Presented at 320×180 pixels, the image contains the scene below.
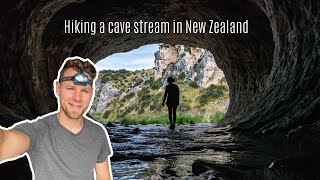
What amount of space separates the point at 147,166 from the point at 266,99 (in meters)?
6.36

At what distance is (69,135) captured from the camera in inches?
84.7

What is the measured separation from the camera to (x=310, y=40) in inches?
321

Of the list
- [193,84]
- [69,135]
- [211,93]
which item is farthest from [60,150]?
[193,84]

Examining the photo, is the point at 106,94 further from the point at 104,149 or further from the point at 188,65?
the point at 104,149

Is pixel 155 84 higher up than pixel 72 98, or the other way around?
pixel 155 84

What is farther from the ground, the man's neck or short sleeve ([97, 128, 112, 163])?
the man's neck

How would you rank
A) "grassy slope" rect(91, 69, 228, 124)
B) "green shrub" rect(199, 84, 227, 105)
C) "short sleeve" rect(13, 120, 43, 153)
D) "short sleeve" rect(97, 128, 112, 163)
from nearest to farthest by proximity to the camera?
"short sleeve" rect(13, 120, 43, 153)
"short sleeve" rect(97, 128, 112, 163)
"grassy slope" rect(91, 69, 228, 124)
"green shrub" rect(199, 84, 227, 105)

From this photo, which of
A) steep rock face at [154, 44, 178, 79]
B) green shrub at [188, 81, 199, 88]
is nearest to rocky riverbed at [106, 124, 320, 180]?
green shrub at [188, 81, 199, 88]

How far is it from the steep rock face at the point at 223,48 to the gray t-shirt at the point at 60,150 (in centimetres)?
454

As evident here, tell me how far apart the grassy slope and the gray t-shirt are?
41.9m

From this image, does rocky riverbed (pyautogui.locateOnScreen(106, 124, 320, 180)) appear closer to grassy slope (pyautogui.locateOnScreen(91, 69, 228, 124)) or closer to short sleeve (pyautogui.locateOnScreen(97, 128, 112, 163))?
short sleeve (pyautogui.locateOnScreen(97, 128, 112, 163))

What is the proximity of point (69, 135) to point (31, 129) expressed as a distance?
8.7 inches

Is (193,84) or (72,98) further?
(193,84)

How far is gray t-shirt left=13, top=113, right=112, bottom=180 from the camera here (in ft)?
6.81
